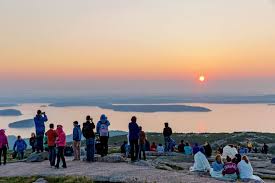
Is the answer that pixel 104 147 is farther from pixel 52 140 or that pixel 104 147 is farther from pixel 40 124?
pixel 40 124

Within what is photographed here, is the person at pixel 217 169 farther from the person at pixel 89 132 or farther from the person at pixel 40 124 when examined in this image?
the person at pixel 40 124

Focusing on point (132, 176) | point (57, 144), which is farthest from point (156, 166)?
point (57, 144)

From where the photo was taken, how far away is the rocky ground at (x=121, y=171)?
22.1m

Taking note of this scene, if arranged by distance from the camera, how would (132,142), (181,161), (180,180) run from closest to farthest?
1. (180,180)
2. (132,142)
3. (181,161)

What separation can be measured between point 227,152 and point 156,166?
24.4 feet

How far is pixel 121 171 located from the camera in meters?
23.6

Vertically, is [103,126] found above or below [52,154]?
above

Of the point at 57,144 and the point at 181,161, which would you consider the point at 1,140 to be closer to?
the point at 57,144

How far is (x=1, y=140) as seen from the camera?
30047mm

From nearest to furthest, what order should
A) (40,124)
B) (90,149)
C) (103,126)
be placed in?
(90,149) → (103,126) → (40,124)

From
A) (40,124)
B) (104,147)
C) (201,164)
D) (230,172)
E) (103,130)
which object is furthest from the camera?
(40,124)

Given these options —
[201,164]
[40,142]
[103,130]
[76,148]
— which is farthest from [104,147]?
[201,164]

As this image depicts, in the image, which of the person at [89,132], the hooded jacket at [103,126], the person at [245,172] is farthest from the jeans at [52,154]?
the person at [245,172]

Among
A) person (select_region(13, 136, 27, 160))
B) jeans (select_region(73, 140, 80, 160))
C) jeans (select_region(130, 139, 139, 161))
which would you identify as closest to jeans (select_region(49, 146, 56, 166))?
jeans (select_region(73, 140, 80, 160))
